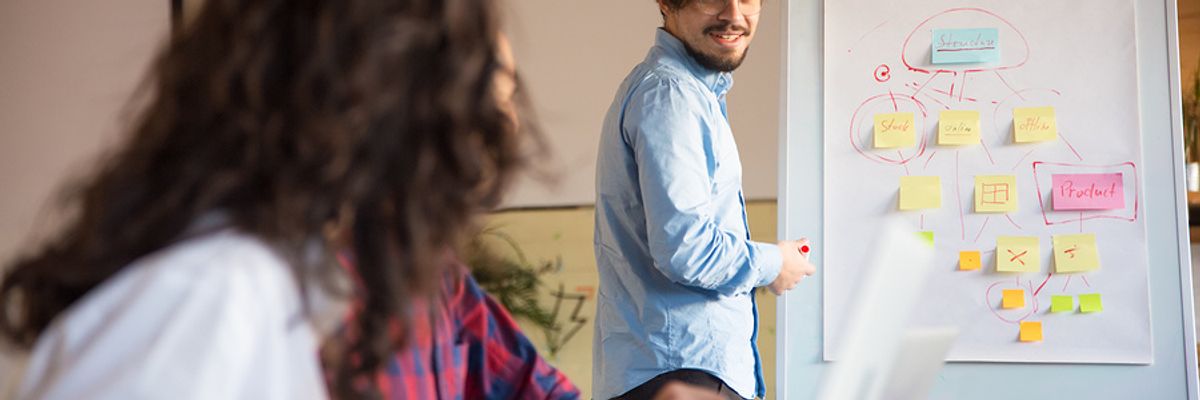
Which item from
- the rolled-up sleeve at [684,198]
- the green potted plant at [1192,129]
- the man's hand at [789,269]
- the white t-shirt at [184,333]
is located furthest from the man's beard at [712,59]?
the green potted plant at [1192,129]

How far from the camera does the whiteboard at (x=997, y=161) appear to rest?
2.60 metres

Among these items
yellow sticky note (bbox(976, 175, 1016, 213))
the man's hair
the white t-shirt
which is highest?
the man's hair

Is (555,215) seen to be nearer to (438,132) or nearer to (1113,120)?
(1113,120)

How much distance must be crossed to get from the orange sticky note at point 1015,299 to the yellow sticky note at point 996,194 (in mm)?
178

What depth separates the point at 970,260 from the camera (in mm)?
2660

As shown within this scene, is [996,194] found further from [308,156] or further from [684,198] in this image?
[308,156]

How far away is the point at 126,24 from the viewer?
4.39m

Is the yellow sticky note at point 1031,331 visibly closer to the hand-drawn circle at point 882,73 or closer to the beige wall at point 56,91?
the hand-drawn circle at point 882,73

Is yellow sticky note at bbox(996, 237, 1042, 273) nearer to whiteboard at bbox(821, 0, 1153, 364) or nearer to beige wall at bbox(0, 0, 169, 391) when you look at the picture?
whiteboard at bbox(821, 0, 1153, 364)

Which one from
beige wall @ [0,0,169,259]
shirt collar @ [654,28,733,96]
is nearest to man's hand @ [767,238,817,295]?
shirt collar @ [654,28,733,96]

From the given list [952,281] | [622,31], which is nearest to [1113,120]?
[952,281]

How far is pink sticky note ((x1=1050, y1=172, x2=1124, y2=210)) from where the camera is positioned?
2602 millimetres

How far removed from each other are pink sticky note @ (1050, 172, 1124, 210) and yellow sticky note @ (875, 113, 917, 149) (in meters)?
0.33

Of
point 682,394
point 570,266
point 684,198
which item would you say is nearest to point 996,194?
point 684,198
